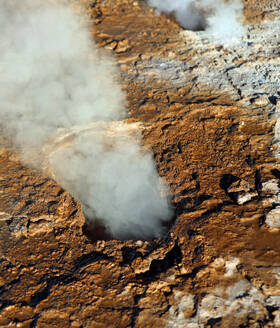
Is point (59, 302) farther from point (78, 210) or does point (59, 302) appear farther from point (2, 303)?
point (78, 210)

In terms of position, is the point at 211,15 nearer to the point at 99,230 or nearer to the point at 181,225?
the point at 181,225

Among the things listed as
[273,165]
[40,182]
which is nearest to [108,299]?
[40,182]

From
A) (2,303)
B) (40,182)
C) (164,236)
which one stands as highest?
(40,182)

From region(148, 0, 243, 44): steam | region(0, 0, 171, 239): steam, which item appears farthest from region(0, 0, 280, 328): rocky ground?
region(148, 0, 243, 44): steam

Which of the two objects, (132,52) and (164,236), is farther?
(132,52)

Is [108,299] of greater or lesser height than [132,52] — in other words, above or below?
below

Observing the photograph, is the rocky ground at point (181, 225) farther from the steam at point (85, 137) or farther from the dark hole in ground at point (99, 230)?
the steam at point (85, 137)

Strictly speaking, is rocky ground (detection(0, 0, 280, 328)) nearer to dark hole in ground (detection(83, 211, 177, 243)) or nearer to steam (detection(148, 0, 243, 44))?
dark hole in ground (detection(83, 211, 177, 243))
